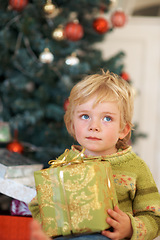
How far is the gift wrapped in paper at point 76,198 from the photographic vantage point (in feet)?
2.29

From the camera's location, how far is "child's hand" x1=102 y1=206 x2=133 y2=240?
71 centimetres

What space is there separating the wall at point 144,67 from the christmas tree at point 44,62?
1.72 ft

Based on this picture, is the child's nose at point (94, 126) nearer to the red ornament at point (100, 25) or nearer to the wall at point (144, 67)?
the red ornament at point (100, 25)

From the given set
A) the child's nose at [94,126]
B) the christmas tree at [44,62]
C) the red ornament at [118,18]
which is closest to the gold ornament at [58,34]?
the christmas tree at [44,62]

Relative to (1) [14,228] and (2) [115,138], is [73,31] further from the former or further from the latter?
(1) [14,228]

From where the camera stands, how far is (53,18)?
1.88 m

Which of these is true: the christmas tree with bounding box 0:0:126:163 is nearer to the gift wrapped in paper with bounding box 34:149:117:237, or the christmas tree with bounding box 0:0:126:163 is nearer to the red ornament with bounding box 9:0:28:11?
the red ornament with bounding box 9:0:28:11

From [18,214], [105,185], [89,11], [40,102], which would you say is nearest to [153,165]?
[40,102]

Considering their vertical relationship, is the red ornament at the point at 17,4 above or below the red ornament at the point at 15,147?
above

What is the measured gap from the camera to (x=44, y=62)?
183 cm

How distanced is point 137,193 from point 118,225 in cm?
15

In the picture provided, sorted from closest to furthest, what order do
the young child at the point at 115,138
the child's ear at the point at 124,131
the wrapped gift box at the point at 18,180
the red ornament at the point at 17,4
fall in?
the young child at the point at 115,138 < the child's ear at the point at 124,131 < the wrapped gift box at the point at 18,180 < the red ornament at the point at 17,4

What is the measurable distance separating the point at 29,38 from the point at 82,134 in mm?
1171

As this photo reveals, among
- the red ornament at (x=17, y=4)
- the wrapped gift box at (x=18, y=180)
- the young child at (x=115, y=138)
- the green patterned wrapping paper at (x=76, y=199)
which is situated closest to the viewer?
the green patterned wrapping paper at (x=76, y=199)
